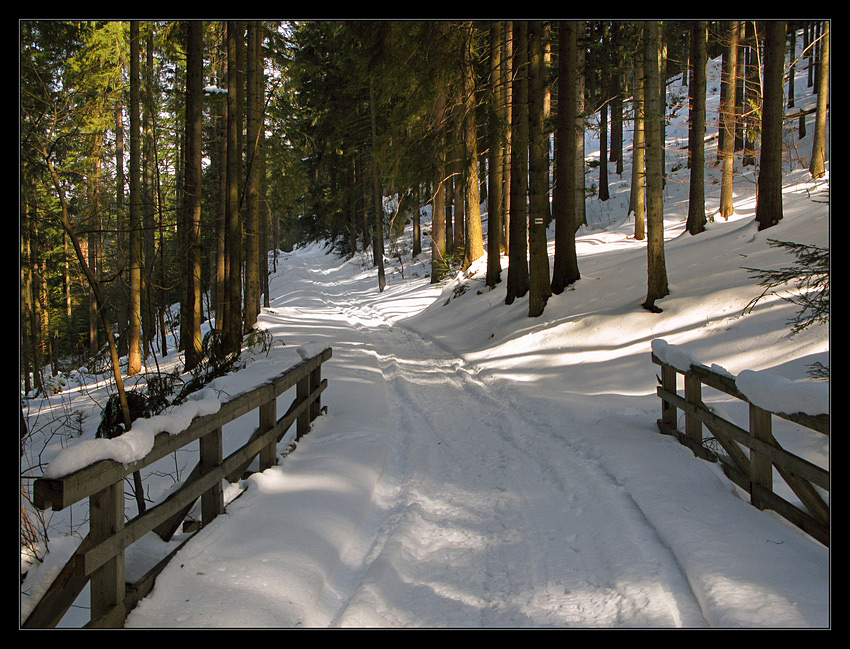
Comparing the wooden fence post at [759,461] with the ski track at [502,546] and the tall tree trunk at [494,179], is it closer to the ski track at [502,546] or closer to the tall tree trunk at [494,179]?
the ski track at [502,546]

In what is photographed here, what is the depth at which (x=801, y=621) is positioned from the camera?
3.19 meters

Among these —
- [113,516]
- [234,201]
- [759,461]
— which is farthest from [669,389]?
[234,201]

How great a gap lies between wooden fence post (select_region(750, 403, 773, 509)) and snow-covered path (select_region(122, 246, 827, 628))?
177 millimetres

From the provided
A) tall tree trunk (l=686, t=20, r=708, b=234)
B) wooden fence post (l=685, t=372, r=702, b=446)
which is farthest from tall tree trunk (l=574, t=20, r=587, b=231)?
wooden fence post (l=685, t=372, r=702, b=446)

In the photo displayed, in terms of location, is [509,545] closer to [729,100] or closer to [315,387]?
[315,387]

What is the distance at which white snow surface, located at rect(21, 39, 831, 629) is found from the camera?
356 cm

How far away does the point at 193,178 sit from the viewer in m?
14.1

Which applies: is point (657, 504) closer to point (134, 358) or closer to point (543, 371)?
point (543, 371)

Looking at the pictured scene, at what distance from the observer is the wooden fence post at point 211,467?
446cm

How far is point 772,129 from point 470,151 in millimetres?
7754

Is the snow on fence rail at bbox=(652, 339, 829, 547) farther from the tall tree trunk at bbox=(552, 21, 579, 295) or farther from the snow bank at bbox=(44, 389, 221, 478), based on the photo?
the tall tree trunk at bbox=(552, 21, 579, 295)

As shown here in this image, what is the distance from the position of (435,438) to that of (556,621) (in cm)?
392

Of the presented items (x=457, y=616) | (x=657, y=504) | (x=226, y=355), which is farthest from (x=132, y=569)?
(x=226, y=355)

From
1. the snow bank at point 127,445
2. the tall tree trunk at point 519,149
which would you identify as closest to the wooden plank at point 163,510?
the snow bank at point 127,445
